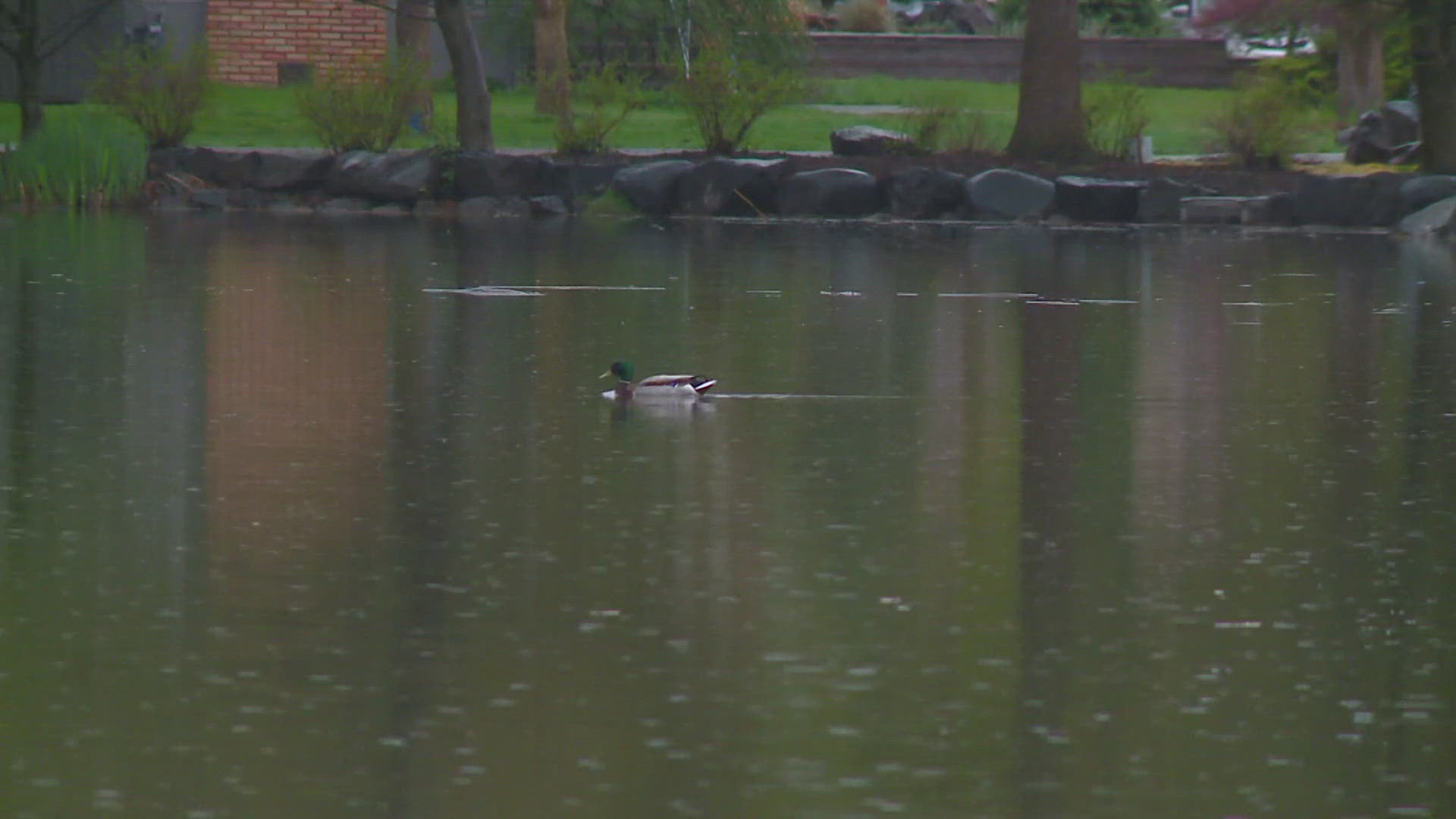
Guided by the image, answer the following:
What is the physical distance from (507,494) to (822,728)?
352 cm

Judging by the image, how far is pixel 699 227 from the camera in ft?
88.6

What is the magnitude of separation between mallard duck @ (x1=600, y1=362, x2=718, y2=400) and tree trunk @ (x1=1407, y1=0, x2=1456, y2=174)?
16921 mm

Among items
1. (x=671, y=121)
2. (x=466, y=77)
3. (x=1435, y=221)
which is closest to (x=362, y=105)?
(x=466, y=77)

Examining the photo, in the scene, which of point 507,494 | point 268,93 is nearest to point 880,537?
point 507,494

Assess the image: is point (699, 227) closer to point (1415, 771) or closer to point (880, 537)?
point (880, 537)

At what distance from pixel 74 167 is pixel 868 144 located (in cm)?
910

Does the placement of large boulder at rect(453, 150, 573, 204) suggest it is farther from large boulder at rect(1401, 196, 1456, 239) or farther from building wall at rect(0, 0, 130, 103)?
building wall at rect(0, 0, 130, 103)

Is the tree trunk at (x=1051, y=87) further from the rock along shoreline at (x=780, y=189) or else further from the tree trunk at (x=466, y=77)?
the tree trunk at (x=466, y=77)

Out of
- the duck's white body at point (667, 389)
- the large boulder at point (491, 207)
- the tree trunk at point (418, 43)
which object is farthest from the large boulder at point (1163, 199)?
the duck's white body at point (667, 389)

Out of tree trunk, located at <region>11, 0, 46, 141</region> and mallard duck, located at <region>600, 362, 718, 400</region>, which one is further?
tree trunk, located at <region>11, 0, 46, 141</region>

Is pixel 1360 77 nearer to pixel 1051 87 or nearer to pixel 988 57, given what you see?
pixel 988 57

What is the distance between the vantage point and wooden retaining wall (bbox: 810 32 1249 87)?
159 ft

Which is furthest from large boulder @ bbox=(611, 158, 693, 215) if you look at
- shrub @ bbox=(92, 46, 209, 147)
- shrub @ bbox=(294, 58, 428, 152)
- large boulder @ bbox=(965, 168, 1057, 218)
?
shrub @ bbox=(92, 46, 209, 147)

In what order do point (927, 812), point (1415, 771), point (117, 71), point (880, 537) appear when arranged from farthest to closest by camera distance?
point (117, 71), point (880, 537), point (1415, 771), point (927, 812)
